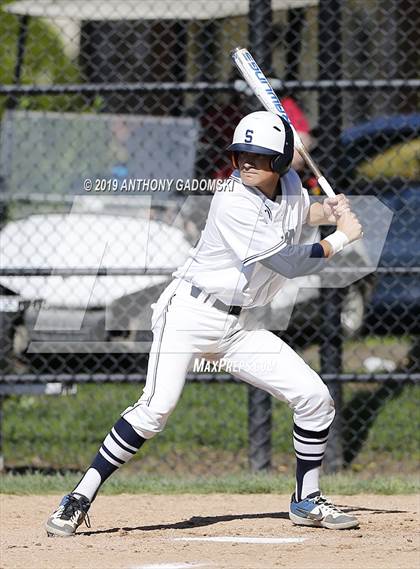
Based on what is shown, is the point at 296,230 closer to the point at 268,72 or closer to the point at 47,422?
the point at 268,72

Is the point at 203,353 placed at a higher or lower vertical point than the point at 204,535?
higher

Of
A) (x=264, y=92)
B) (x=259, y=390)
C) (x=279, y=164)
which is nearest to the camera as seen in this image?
(x=279, y=164)

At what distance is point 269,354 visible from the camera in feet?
16.4

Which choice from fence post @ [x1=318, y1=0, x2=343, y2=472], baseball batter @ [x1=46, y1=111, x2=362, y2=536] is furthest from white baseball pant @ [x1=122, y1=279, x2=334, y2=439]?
fence post @ [x1=318, y1=0, x2=343, y2=472]

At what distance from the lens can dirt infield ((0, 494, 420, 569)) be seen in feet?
13.8

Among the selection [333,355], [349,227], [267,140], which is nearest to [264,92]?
[267,140]

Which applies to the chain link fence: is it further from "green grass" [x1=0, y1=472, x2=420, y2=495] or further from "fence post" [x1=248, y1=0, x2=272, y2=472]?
"green grass" [x1=0, y1=472, x2=420, y2=495]

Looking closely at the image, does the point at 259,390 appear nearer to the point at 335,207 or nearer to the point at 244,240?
the point at 335,207

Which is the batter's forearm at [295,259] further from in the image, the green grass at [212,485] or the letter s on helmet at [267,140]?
the green grass at [212,485]

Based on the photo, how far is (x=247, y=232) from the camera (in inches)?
189

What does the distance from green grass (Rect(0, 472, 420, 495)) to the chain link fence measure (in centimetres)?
47

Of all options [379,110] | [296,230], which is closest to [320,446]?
[296,230]

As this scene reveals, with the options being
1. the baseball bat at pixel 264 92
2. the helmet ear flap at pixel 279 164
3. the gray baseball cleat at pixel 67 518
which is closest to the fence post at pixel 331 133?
the baseball bat at pixel 264 92

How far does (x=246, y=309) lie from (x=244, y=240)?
1.23 ft
